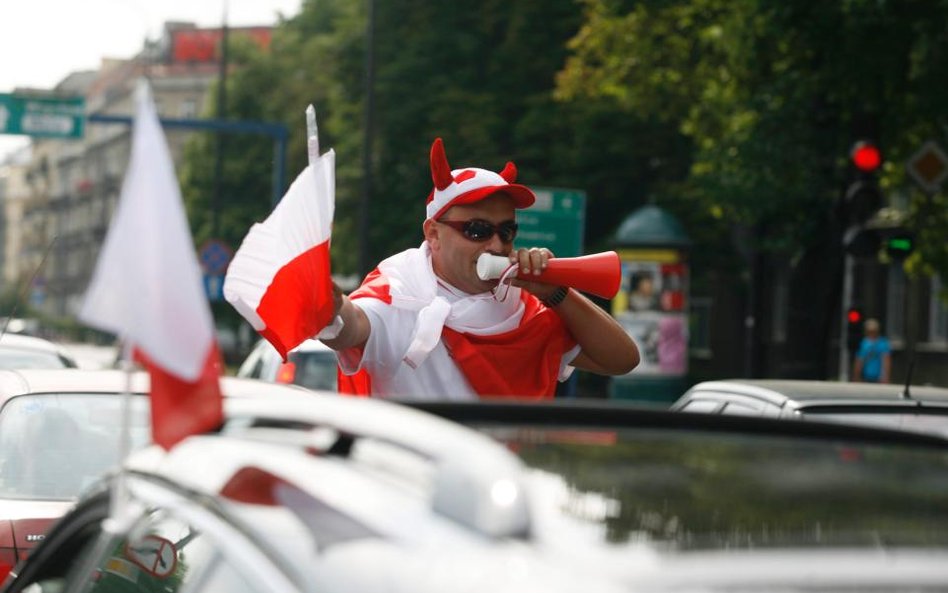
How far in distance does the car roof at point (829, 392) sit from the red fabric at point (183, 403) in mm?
5095

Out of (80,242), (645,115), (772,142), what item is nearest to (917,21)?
(772,142)

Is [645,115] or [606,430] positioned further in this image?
[645,115]

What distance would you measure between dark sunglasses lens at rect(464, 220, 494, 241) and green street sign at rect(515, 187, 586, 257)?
759 inches

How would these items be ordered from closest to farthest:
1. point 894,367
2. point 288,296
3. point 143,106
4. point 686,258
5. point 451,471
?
point 451,471, point 143,106, point 288,296, point 686,258, point 894,367

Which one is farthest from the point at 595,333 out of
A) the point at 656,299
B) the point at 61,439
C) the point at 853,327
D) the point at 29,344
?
the point at 656,299

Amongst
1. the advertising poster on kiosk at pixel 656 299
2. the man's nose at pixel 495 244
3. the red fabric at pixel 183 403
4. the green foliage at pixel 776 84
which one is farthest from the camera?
the advertising poster on kiosk at pixel 656 299

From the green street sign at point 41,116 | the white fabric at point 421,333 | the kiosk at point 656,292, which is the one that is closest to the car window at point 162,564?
the white fabric at point 421,333

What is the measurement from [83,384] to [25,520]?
41.2 inches

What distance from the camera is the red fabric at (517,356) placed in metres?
5.06

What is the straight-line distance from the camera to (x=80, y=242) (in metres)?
135

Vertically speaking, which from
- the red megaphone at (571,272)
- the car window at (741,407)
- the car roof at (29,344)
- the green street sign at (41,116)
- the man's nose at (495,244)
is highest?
the green street sign at (41,116)

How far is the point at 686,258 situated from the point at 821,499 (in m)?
28.2

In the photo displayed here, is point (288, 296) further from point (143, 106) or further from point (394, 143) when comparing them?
point (394, 143)

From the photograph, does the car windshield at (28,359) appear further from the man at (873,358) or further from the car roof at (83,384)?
the man at (873,358)
